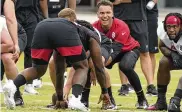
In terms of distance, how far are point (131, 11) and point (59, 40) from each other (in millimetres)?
3824

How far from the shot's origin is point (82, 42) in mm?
10609

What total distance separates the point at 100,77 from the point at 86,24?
2.28 feet

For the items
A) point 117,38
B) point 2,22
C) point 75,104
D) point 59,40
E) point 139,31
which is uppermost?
point 2,22

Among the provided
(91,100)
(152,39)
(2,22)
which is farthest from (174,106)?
(152,39)

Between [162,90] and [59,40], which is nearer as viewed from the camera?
[59,40]

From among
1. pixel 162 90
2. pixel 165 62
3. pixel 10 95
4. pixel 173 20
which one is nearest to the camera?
pixel 10 95

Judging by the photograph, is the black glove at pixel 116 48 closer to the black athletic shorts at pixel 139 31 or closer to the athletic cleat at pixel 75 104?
the athletic cleat at pixel 75 104

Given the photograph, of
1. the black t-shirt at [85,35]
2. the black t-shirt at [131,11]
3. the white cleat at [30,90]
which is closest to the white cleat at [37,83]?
the white cleat at [30,90]

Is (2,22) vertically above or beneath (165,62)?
above

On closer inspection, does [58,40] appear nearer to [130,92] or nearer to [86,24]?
[86,24]

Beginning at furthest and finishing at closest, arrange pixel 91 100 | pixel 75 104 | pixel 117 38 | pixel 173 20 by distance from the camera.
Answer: pixel 91 100
pixel 117 38
pixel 173 20
pixel 75 104

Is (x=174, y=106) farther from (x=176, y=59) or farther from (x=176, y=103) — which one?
(x=176, y=59)

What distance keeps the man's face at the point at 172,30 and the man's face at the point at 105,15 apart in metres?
1.27

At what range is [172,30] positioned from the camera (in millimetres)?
10570
